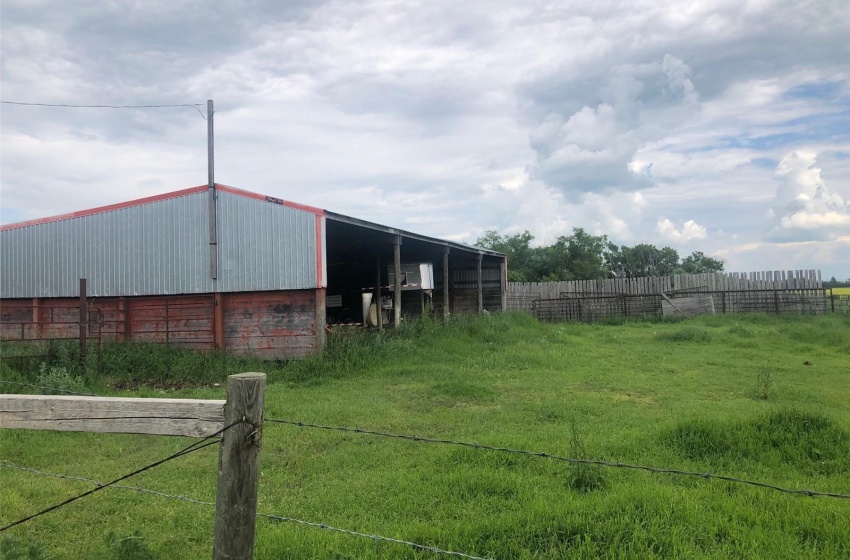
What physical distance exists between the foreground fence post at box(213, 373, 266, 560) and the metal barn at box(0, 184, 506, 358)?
999cm

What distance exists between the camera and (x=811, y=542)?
3717 mm

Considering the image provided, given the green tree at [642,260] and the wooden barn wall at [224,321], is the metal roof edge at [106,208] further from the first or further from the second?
the green tree at [642,260]

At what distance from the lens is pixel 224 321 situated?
525 inches

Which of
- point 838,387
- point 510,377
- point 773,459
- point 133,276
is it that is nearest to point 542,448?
point 773,459

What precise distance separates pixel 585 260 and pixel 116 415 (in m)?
42.0

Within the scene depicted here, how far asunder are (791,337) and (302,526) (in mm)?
16186

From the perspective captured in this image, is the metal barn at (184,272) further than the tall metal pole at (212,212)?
No

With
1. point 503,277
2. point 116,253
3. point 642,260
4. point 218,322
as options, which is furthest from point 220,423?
point 642,260

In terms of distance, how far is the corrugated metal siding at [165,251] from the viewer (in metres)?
12.9

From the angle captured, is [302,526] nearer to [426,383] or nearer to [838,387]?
[426,383]

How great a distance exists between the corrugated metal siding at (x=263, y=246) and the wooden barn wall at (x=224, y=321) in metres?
0.34

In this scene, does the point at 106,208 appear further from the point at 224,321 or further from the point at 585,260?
the point at 585,260

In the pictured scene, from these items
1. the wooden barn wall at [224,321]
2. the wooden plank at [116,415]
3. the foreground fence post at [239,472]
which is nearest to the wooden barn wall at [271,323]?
the wooden barn wall at [224,321]

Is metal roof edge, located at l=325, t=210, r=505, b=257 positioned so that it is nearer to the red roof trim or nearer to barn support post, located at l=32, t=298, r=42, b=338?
the red roof trim
